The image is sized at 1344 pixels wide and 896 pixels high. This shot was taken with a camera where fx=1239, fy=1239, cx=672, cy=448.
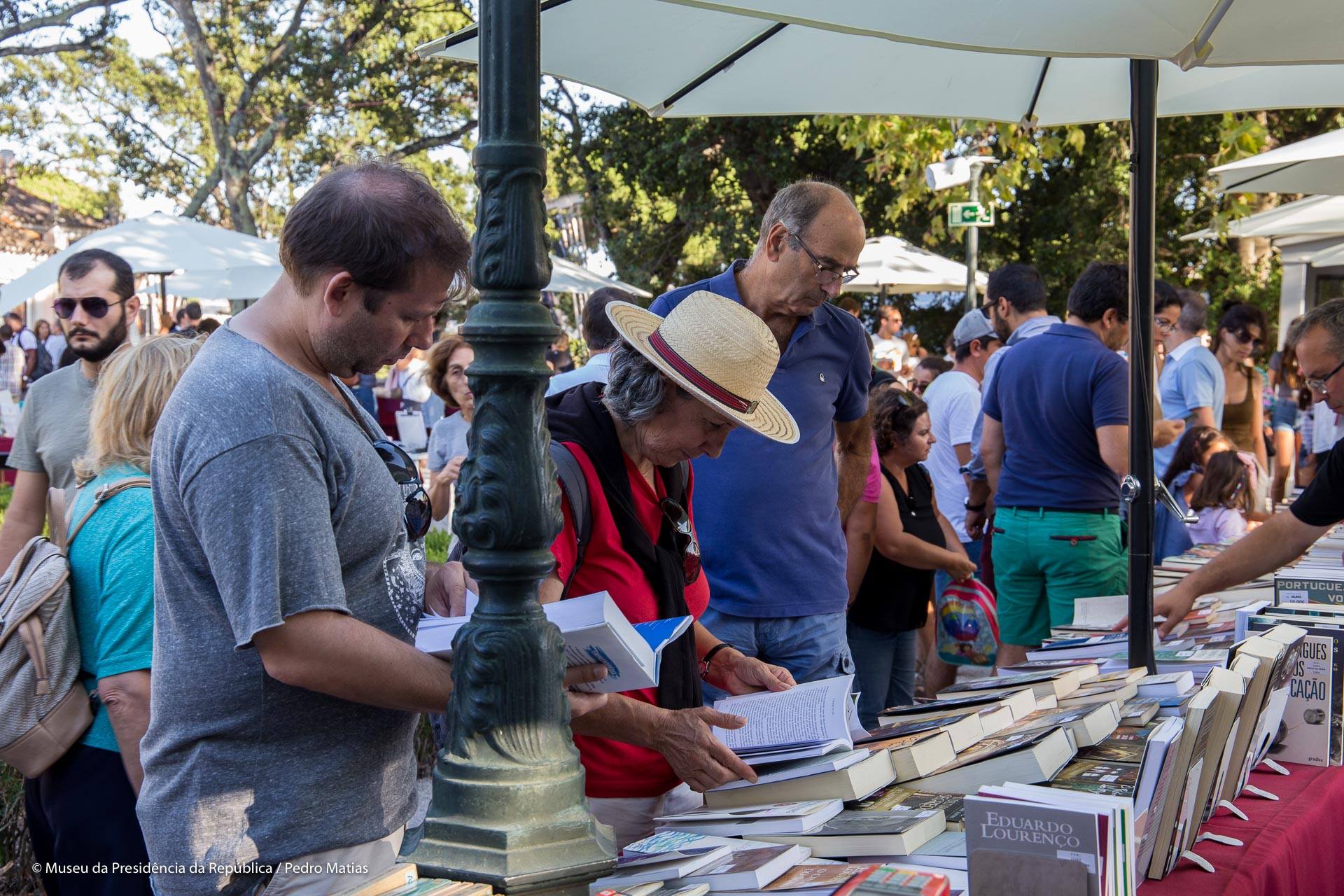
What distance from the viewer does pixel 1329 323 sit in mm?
3836

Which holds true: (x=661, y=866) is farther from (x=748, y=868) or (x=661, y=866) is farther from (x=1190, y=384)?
(x=1190, y=384)

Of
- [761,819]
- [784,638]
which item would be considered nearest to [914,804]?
[761,819]

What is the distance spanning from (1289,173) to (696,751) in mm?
5974

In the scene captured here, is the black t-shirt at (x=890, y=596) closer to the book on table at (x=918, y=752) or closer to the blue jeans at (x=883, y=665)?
the blue jeans at (x=883, y=665)

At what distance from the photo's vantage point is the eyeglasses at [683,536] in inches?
99.7

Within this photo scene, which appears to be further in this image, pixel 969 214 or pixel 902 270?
pixel 902 270

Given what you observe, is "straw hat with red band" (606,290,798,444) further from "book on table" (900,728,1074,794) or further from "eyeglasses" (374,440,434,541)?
"book on table" (900,728,1074,794)

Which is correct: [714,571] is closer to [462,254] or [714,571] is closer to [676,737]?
[676,737]

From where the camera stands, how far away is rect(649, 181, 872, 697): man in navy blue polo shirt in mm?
3518


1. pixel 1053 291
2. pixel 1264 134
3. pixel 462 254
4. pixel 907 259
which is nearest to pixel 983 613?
pixel 462 254

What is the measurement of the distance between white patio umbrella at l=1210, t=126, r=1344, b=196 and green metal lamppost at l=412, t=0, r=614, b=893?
5.68 metres

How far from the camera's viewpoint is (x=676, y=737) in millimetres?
2168

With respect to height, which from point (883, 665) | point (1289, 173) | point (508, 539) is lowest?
point (883, 665)

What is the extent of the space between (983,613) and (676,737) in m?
3.19
